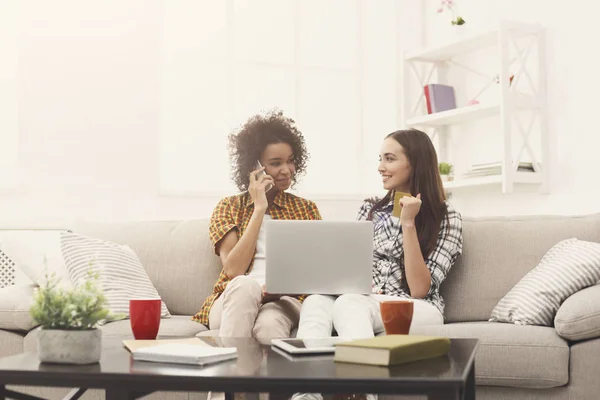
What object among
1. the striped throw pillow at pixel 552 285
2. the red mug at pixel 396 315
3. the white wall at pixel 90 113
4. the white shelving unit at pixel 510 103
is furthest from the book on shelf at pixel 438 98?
the red mug at pixel 396 315

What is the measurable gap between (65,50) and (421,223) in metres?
2.34

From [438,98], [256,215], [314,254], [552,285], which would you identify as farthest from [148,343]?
[438,98]

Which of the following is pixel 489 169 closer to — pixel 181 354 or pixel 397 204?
pixel 397 204

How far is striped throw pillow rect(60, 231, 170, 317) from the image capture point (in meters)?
2.56

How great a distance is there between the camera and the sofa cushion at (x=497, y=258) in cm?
253

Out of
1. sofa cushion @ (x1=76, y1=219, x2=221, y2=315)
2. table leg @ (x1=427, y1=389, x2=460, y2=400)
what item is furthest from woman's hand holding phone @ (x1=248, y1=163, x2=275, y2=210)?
table leg @ (x1=427, y1=389, x2=460, y2=400)

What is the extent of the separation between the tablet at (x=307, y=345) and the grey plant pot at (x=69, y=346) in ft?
1.19

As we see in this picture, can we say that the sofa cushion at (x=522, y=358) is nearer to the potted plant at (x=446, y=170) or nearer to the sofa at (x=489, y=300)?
the sofa at (x=489, y=300)

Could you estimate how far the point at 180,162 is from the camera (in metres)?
4.29

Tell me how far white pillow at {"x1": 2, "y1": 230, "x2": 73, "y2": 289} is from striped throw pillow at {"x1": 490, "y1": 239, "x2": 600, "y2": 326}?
1552 mm

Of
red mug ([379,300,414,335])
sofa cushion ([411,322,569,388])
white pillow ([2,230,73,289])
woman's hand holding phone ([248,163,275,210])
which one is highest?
woman's hand holding phone ([248,163,275,210])

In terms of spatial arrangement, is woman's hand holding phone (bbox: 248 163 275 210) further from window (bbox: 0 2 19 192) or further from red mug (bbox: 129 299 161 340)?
window (bbox: 0 2 19 192)

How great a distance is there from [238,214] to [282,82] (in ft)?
6.56

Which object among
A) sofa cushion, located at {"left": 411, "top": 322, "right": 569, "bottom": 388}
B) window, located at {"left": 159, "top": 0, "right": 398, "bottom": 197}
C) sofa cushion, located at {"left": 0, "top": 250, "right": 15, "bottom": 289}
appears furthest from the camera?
window, located at {"left": 159, "top": 0, "right": 398, "bottom": 197}
